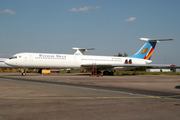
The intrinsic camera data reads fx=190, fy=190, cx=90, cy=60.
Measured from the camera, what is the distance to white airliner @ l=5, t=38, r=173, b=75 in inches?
1248

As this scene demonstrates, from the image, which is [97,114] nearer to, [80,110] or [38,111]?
[80,110]

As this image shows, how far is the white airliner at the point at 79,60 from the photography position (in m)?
31.7

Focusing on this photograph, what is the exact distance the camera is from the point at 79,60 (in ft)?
117

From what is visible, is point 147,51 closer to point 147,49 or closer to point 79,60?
point 147,49

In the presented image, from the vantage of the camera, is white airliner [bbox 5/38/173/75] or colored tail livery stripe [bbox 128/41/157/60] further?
colored tail livery stripe [bbox 128/41/157/60]

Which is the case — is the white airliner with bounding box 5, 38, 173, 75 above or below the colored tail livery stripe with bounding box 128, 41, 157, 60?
below

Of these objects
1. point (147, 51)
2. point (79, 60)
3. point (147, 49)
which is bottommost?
point (79, 60)

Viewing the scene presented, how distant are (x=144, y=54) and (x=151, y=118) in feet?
128

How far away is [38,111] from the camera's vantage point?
6320 millimetres

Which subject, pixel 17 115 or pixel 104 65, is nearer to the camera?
pixel 17 115

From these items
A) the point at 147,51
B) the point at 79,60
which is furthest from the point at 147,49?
the point at 79,60

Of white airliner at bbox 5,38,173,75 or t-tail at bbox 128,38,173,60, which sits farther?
t-tail at bbox 128,38,173,60

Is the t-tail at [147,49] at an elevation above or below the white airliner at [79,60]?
above

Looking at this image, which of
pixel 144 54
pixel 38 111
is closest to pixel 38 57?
pixel 144 54
